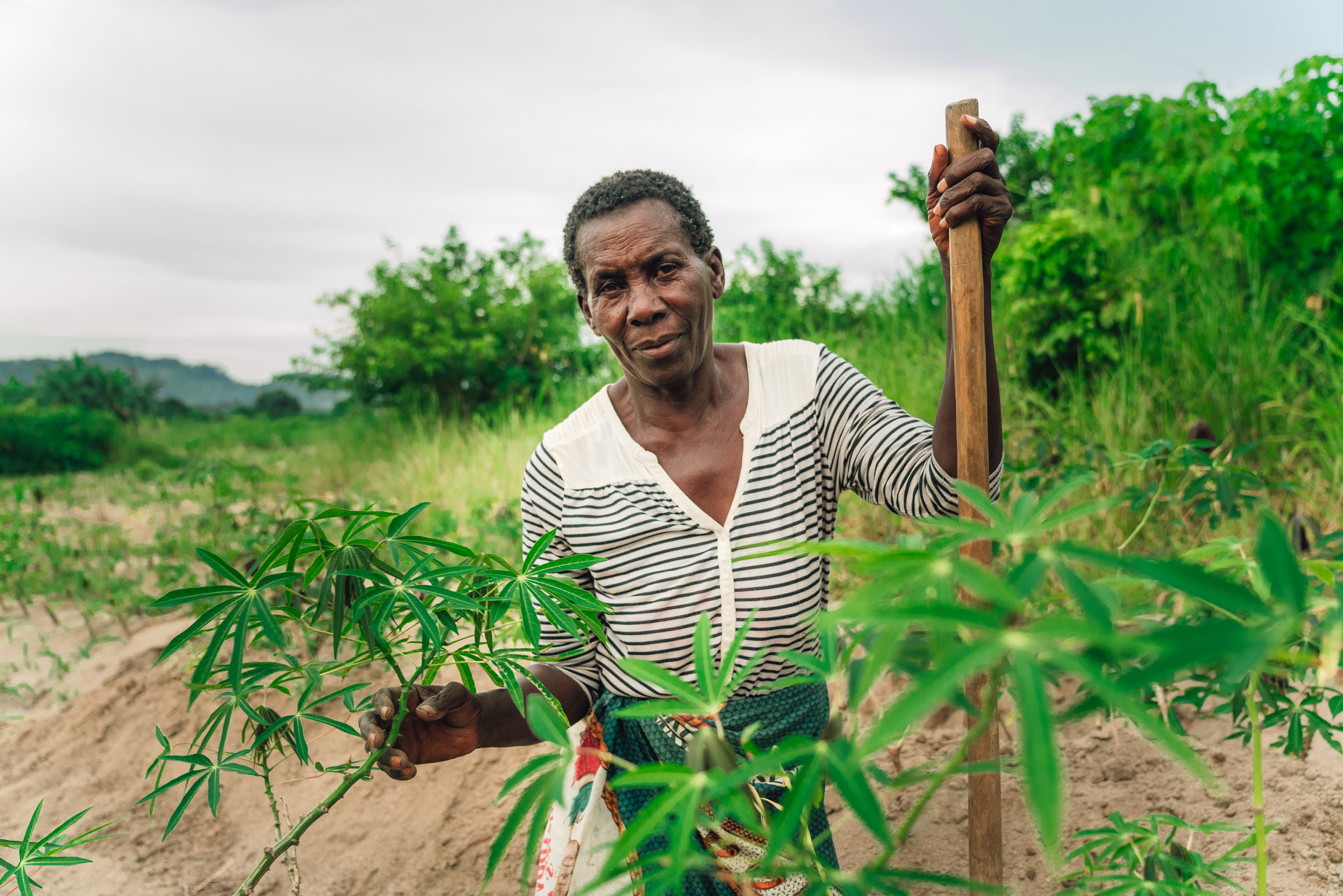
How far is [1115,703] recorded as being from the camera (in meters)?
0.41

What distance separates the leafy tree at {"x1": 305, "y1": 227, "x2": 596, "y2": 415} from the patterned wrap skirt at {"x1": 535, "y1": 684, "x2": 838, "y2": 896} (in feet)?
24.1

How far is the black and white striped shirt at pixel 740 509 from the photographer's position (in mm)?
1650

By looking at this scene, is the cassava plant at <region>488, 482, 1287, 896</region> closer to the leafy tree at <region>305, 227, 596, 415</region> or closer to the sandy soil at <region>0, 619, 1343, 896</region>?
the sandy soil at <region>0, 619, 1343, 896</region>

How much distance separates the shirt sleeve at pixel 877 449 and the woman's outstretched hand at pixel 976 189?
428 millimetres

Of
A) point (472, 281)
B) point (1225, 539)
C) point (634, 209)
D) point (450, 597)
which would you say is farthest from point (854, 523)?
point (472, 281)

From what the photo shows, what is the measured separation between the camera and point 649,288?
1683mm

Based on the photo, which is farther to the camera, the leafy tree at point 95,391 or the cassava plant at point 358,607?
the leafy tree at point 95,391

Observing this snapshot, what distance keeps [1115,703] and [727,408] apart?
1.47 metres

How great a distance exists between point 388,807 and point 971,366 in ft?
7.81

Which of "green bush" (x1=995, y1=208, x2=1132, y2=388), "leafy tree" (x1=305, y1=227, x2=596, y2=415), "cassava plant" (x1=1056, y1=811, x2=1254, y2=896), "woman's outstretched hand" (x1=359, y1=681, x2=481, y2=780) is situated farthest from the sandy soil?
"leafy tree" (x1=305, y1=227, x2=596, y2=415)

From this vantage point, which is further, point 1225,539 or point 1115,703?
point 1225,539

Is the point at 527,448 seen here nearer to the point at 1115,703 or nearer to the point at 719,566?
the point at 719,566

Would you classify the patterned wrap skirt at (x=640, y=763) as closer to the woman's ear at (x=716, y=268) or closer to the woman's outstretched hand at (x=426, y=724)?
the woman's outstretched hand at (x=426, y=724)

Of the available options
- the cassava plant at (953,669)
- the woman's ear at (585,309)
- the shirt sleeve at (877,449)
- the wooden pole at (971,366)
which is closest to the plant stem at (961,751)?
the cassava plant at (953,669)
